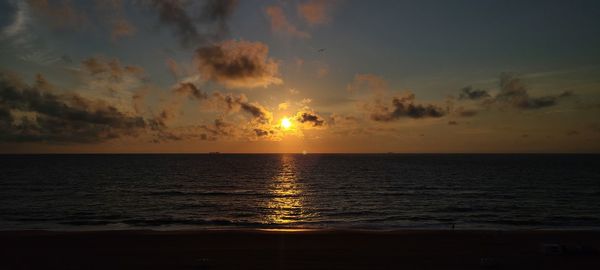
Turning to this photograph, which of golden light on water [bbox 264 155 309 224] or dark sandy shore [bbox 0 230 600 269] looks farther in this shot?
golden light on water [bbox 264 155 309 224]

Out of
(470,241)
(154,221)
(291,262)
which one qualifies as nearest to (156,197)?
(154,221)

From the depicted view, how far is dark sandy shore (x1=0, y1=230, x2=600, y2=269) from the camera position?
63.8 feet

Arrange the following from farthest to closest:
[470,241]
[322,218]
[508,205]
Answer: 1. [508,205]
2. [322,218]
3. [470,241]

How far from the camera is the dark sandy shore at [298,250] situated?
63.8ft

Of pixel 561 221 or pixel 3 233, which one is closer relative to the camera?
pixel 3 233

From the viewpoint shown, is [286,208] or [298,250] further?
[286,208]

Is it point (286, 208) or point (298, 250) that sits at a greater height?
point (298, 250)

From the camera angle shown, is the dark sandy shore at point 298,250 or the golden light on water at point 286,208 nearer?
the dark sandy shore at point 298,250

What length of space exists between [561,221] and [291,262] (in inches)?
1177

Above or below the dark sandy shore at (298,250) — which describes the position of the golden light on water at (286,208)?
below

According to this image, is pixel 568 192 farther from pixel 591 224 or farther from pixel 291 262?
pixel 291 262

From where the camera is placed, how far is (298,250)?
2222 centimetres

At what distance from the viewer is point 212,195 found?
54500mm

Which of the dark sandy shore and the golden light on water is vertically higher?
the dark sandy shore
